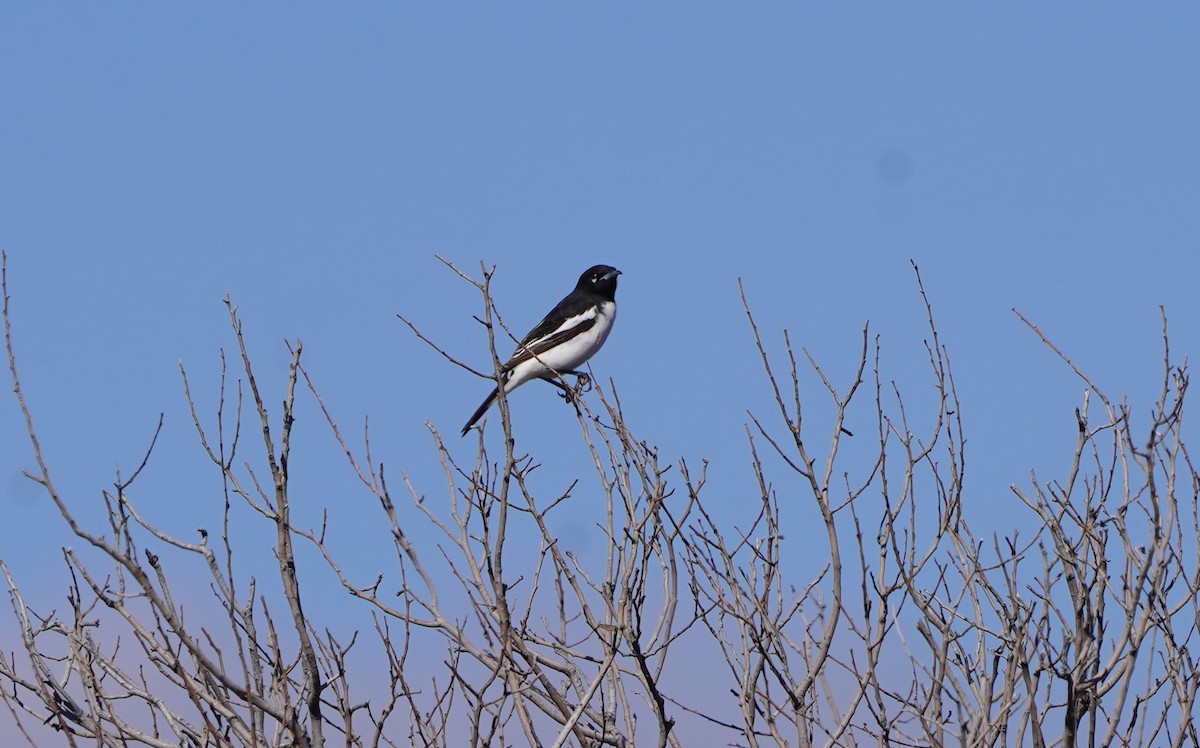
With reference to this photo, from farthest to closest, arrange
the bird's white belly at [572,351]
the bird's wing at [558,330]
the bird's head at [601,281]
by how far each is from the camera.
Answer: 1. the bird's head at [601,281]
2. the bird's wing at [558,330]
3. the bird's white belly at [572,351]

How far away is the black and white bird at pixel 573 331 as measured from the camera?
42.4 feet

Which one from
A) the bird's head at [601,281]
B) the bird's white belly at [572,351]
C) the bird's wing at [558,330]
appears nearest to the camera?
the bird's white belly at [572,351]

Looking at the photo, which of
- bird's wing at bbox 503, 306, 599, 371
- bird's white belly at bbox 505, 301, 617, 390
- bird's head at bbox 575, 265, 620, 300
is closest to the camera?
bird's white belly at bbox 505, 301, 617, 390

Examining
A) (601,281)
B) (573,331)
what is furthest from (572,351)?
(601,281)

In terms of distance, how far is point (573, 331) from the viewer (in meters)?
13.3

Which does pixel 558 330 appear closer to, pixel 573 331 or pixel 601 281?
pixel 573 331

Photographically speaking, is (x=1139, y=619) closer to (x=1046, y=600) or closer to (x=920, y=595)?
(x=1046, y=600)

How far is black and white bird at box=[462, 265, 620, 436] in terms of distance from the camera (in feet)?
42.4

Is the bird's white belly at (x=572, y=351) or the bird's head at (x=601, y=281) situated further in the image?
the bird's head at (x=601, y=281)

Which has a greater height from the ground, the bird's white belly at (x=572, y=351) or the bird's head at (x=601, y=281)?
the bird's head at (x=601, y=281)

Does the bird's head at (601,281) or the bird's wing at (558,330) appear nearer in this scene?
the bird's wing at (558,330)

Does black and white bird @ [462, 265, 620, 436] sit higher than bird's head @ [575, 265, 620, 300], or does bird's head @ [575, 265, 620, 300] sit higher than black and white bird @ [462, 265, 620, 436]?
bird's head @ [575, 265, 620, 300]

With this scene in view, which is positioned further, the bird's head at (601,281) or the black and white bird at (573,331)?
the bird's head at (601,281)

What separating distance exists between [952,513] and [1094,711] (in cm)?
100
